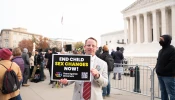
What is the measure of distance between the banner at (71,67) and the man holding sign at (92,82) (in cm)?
10

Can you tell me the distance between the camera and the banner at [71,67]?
11.0ft

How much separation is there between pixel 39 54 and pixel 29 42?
323 ft

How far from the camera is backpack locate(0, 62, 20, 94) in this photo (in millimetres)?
4500

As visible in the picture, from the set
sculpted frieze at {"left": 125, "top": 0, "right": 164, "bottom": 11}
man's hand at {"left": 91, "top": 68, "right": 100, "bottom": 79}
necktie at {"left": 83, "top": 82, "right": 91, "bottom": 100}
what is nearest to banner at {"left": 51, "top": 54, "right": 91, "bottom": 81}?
necktie at {"left": 83, "top": 82, "right": 91, "bottom": 100}

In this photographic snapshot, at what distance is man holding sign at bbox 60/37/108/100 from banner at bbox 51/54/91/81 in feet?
0.32

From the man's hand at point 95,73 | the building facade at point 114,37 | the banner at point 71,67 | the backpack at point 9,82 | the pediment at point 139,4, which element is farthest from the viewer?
the building facade at point 114,37

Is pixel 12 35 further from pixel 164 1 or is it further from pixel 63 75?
pixel 63 75

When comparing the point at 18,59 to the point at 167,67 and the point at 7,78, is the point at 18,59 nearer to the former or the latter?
the point at 7,78

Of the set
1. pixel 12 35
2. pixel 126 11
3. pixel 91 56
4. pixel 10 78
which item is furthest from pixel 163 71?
pixel 12 35

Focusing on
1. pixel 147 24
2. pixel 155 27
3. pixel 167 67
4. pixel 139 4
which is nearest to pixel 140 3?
pixel 139 4

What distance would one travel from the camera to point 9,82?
4.52m

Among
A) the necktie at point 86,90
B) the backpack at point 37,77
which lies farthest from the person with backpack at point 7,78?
the backpack at point 37,77

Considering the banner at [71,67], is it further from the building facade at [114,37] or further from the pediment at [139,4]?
the building facade at [114,37]

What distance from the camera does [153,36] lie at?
47.5 meters
